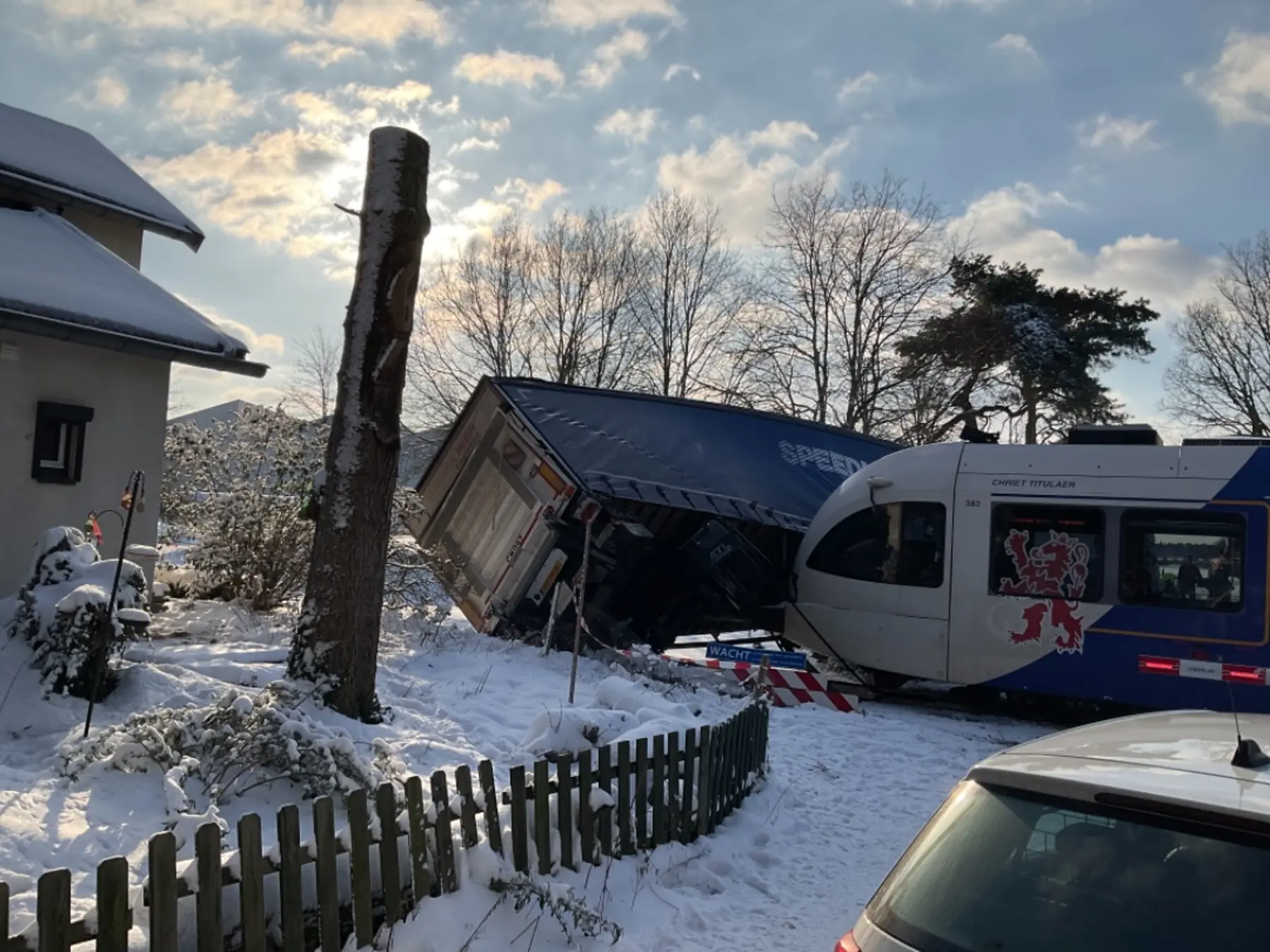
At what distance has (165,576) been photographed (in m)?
12.7

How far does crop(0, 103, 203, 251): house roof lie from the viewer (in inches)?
467

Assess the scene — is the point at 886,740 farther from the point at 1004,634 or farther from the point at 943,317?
the point at 943,317

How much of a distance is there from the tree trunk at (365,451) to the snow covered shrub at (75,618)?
115 centimetres

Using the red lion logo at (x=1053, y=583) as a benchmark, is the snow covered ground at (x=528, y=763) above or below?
below

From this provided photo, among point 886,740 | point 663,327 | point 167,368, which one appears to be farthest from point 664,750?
point 663,327

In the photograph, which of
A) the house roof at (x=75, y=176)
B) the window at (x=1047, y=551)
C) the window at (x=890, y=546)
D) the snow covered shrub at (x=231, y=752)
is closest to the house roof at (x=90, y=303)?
the house roof at (x=75, y=176)

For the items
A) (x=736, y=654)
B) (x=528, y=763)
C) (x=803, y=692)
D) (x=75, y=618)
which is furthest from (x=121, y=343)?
(x=803, y=692)

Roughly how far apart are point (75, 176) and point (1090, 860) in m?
14.0

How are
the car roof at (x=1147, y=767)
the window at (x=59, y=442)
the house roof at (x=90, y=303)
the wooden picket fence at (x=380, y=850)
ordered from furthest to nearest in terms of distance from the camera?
the window at (x=59, y=442)
the house roof at (x=90, y=303)
the wooden picket fence at (x=380, y=850)
the car roof at (x=1147, y=767)

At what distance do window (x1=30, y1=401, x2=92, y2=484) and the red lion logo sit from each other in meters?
9.92

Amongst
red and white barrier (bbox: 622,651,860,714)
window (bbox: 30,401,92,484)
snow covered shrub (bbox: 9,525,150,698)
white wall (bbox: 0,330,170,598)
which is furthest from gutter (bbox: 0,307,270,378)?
red and white barrier (bbox: 622,651,860,714)

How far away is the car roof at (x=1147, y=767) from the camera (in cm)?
260

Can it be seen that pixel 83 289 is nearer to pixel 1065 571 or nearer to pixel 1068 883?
pixel 1068 883

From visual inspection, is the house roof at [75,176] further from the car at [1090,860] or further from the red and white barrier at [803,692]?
the car at [1090,860]
